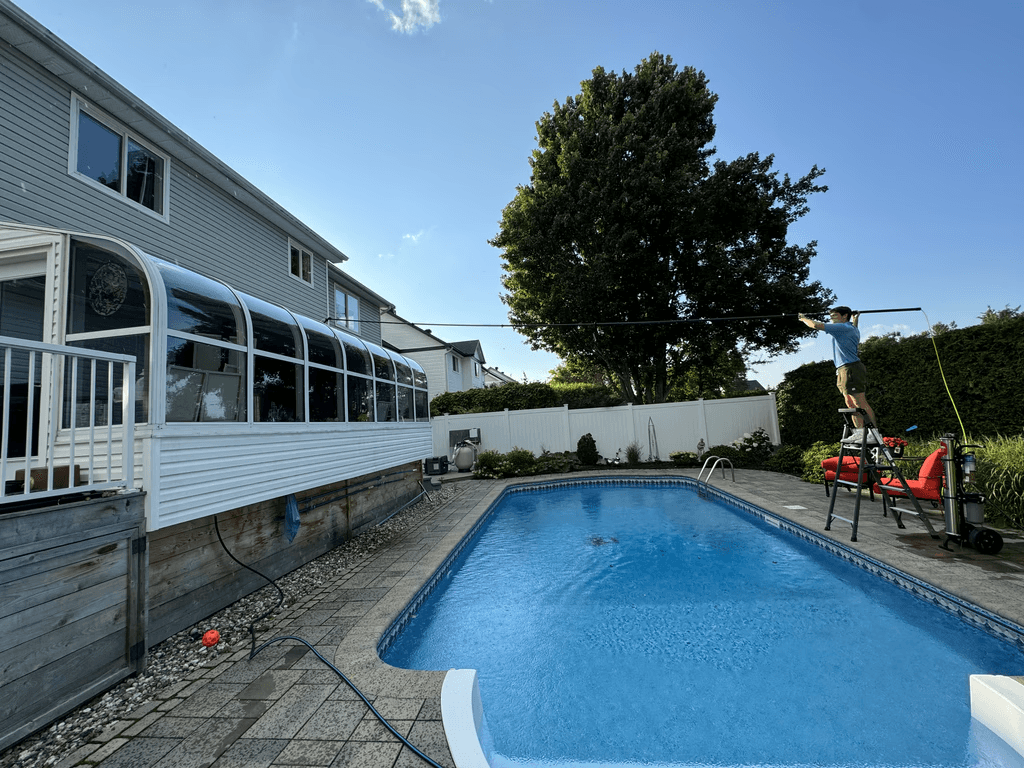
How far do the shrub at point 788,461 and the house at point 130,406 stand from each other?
9504 mm

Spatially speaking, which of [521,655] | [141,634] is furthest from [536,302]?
[141,634]

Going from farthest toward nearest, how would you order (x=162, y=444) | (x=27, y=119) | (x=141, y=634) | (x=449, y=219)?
(x=449, y=219)
(x=27, y=119)
(x=162, y=444)
(x=141, y=634)

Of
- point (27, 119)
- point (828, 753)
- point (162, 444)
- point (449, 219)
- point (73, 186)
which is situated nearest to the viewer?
point (828, 753)

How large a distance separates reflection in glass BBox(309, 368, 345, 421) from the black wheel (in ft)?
24.5

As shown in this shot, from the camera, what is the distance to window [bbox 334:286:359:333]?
530 inches

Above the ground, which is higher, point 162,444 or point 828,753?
point 162,444

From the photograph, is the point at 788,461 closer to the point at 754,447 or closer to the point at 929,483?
the point at 754,447

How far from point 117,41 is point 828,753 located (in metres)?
11.2

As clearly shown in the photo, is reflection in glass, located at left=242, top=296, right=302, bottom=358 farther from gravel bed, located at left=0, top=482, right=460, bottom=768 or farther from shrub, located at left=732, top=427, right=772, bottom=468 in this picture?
shrub, located at left=732, top=427, right=772, bottom=468

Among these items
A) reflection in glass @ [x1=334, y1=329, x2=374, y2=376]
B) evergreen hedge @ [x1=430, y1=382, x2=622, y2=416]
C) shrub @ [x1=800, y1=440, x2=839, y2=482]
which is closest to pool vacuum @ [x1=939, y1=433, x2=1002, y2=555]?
shrub @ [x1=800, y1=440, x2=839, y2=482]

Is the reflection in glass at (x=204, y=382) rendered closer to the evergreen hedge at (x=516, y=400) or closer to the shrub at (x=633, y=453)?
the evergreen hedge at (x=516, y=400)

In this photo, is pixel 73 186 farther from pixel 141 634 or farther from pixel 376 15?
pixel 141 634

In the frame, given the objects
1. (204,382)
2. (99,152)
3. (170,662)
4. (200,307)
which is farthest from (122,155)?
(170,662)

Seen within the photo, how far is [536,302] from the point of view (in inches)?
605
